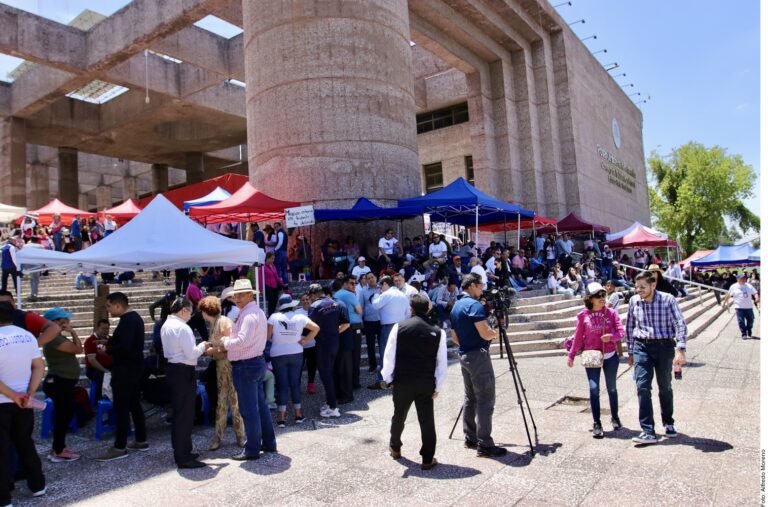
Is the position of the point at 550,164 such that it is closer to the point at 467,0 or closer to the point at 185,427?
the point at 467,0

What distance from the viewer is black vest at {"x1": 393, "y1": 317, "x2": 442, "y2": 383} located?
4926mm

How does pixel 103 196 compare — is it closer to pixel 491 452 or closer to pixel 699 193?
pixel 491 452

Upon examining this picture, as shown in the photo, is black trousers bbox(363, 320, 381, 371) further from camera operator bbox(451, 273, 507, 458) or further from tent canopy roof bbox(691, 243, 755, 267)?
tent canopy roof bbox(691, 243, 755, 267)

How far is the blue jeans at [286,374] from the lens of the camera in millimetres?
6316

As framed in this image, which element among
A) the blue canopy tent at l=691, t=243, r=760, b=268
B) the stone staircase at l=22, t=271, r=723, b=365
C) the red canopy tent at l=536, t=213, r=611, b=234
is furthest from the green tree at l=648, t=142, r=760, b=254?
the stone staircase at l=22, t=271, r=723, b=365

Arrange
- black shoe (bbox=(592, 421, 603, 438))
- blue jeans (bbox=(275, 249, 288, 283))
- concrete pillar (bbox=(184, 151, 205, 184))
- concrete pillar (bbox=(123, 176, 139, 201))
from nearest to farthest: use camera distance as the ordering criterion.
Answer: black shoe (bbox=(592, 421, 603, 438)) → blue jeans (bbox=(275, 249, 288, 283)) → concrete pillar (bbox=(184, 151, 205, 184)) → concrete pillar (bbox=(123, 176, 139, 201))

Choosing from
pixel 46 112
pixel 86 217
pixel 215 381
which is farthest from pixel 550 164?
pixel 46 112

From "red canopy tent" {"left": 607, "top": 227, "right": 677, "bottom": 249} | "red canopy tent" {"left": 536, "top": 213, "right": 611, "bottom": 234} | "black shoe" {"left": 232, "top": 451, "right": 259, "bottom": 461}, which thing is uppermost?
"red canopy tent" {"left": 536, "top": 213, "right": 611, "bottom": 234}

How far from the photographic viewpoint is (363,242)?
643 inches

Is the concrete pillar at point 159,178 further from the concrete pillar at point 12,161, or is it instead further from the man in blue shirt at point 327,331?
the man in blue shirt at point 327,331

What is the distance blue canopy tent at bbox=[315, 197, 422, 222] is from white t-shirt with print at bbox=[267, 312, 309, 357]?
8.25 metres

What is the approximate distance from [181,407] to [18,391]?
1338mm

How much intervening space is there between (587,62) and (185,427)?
1220 inches

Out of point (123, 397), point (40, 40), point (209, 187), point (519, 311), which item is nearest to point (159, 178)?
point (40, 40)
